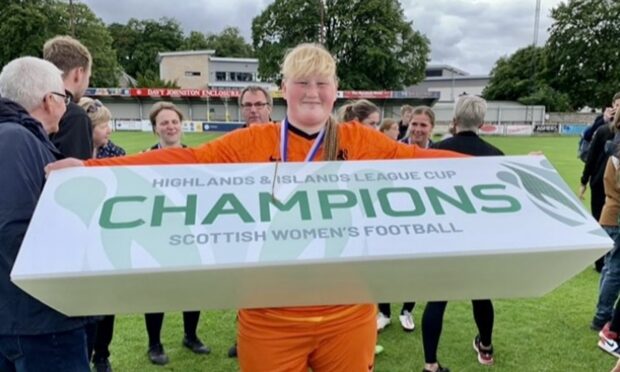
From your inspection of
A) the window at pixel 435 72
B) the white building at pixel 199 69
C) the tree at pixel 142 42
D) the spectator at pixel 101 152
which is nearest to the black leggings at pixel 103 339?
the spectator at pixel 101 152

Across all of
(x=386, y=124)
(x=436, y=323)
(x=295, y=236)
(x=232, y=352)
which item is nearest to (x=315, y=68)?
(x=295, y=236)

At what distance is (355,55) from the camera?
4559 cm

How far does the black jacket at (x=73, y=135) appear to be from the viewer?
8.74 feet

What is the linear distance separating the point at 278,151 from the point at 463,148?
1.66 meters

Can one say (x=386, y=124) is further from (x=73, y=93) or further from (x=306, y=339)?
(x=306, y=339)

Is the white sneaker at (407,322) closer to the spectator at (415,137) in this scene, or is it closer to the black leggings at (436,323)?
the spectator at (415,137)

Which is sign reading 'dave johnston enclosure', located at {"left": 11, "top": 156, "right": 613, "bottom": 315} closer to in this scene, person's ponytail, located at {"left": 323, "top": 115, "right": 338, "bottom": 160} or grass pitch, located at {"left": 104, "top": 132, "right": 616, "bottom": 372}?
person's ponytail, located at {"left": 323, "top": 115, "right": 338, "bottom": 160}

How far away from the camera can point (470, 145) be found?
3262 mm

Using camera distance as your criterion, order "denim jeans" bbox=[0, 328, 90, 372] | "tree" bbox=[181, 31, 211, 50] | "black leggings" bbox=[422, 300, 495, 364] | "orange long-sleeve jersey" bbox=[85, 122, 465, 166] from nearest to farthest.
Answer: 1. "denim jeans" bbox=[0, 328, 90, 372]
2. "orange long-sleeve jersey" bbox=[85, 122, 465, 166]
3. "black leggings" bbox=[422, 300, 495, 364]
4. "tree" bbox=[181, 31, 211, 50]

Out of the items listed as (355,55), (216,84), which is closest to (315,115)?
(355,55)

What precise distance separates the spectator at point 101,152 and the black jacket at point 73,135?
2.02 ft

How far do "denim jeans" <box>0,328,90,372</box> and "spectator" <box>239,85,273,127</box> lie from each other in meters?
2.71

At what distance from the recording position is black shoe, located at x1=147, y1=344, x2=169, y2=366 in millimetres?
3756

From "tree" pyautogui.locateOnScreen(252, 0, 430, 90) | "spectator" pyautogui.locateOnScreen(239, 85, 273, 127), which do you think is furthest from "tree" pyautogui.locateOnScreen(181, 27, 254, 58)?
"spectator" pyautogui.locateOnScreen(239, 85, 273, 127)
